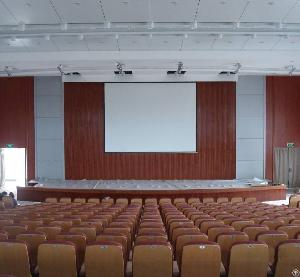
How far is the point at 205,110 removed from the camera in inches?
939

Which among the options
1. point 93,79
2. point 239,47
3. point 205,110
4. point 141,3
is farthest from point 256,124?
point 141,3

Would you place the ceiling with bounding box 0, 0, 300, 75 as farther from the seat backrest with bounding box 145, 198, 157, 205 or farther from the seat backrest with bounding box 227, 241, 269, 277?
the seat backrest with bounding box 227, 241, 269, 277

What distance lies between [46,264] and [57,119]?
66.7 feet

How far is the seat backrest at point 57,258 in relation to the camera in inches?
162

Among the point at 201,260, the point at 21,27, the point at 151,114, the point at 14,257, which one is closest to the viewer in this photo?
the point at 201,260

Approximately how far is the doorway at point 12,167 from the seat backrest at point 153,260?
21533 mm

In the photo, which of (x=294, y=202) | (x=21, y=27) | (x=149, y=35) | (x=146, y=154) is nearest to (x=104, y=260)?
(x=294, y=202)

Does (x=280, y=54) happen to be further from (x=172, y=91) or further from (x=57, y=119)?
(x=57, y=119)

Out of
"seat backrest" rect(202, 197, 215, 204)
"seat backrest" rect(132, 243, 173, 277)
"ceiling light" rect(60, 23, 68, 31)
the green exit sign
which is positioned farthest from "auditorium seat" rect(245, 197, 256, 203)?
"seat backrest" rect(132, 243, 173, 277)

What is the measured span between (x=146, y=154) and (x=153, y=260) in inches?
772

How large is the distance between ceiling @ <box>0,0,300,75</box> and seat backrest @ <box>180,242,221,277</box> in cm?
979

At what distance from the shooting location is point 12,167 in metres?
26.0

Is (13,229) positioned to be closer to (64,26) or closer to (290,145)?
(64,26)

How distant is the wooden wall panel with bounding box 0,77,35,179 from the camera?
932 inches
